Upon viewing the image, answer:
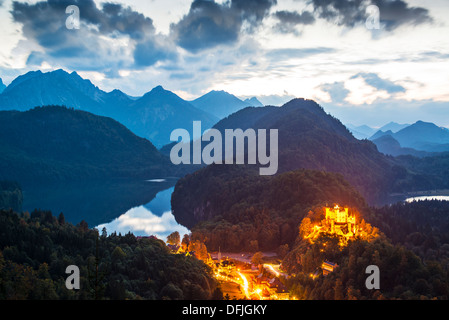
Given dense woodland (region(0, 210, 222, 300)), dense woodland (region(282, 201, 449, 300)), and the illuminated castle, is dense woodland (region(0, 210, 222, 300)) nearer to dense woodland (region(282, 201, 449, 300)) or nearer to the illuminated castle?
dense woodland (region(282, 201, 449, 300))

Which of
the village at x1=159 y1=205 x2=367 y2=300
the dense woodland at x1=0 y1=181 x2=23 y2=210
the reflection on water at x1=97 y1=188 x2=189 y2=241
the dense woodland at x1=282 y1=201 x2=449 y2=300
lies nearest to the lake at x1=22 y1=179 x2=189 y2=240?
the reflection on water at x1=97 y1=188 x2=189 y2=241

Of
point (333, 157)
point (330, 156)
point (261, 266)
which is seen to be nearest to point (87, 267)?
point (261, 266)

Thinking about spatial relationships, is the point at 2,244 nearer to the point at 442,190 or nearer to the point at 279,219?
the point at 279,219

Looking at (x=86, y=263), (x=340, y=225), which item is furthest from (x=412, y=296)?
(x=86, y=263)

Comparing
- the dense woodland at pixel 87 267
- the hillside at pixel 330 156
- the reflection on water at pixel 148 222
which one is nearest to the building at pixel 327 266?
the dense woodland at pixel 87 267

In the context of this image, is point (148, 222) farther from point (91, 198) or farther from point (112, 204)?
point (91, 198)

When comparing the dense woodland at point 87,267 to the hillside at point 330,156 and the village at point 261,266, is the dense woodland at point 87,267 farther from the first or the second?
the hillside at point 330,156
